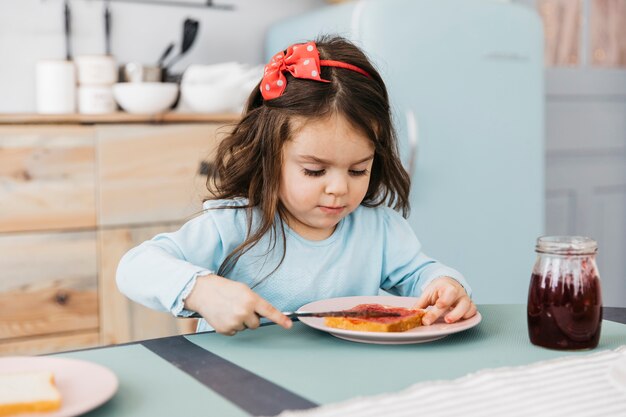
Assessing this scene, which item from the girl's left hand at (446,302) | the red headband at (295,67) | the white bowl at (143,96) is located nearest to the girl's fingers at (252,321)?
the girl's left hand at (446,302)

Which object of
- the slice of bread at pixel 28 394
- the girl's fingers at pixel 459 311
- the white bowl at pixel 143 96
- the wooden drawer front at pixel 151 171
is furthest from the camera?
the white bowl at pixel 143 96

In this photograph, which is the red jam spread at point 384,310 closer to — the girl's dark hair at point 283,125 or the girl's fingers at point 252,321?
the girl's fingers at point 252,321

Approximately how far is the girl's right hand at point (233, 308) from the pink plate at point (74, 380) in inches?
8.0

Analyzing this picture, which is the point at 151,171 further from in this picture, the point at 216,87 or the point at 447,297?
the point at 447,297

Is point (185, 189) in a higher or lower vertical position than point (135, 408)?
higher

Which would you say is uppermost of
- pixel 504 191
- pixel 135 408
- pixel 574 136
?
pixel 574 136

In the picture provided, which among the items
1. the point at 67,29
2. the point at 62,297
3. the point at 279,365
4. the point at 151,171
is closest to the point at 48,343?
the point at 62,297

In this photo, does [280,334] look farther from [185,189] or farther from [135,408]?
[185,189]

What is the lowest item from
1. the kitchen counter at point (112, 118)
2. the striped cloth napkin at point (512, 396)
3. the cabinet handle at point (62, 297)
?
the cabinet handle at point (62, 297)

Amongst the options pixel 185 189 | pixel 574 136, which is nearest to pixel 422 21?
pixel 185 189

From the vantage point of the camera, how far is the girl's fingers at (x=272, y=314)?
101 centimetres

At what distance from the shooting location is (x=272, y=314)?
3.33 feet

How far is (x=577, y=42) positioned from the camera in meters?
→ 3.52

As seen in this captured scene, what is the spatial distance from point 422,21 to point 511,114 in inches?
19.9
